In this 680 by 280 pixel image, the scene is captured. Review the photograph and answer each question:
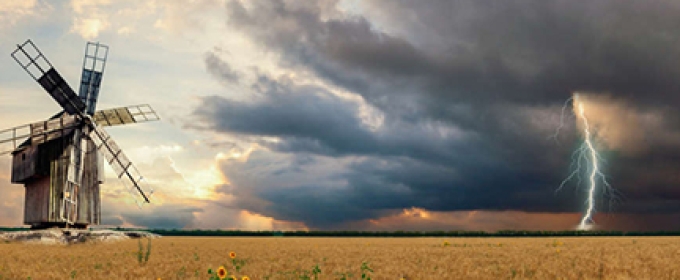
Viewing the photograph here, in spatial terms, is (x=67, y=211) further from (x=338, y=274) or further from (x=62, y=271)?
(x=338, y=274)

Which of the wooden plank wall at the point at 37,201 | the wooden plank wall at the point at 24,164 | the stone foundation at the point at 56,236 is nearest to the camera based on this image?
the stone foundation at the point at 56,236

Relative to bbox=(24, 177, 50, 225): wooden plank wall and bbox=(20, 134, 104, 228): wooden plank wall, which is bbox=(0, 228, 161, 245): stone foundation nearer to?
bbox=(20, 134, 104, 228): wooden plank wall

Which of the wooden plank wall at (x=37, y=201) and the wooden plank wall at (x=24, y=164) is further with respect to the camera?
the wooden plank wall at (x=24, y=164)

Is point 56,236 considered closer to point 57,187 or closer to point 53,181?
point 57,187

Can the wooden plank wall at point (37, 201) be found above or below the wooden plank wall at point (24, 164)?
below

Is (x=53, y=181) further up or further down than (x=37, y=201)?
further up

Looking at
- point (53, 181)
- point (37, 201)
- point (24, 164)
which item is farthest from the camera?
point (24, 164)

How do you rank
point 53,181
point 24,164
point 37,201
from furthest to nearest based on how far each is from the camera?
point 24,164 → point 37,201 → point 53,181

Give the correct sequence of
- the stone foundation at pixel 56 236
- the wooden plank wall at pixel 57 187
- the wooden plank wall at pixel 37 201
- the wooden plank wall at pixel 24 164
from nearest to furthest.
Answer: the stone foundation at pixel 56 236 → the wooden plank wall at pixel 57 187 → the wooden plank wall at pixel 37 201 → the wooden plank wall at pixel 24 164

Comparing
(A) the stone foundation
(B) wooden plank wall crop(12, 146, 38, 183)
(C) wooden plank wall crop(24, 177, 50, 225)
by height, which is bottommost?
(A) the stone foundation

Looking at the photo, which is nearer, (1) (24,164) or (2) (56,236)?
(2) (56,236)

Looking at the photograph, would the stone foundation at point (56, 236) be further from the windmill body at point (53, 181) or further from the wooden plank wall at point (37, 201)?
the wooden plank wall at point (37, 201)

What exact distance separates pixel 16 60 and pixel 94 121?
7.00 m

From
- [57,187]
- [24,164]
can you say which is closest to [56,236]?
[57,187]
